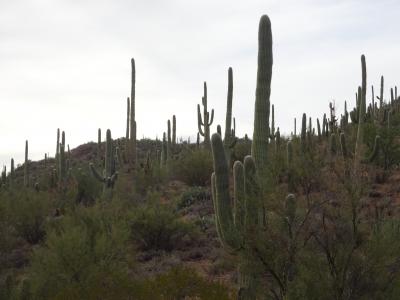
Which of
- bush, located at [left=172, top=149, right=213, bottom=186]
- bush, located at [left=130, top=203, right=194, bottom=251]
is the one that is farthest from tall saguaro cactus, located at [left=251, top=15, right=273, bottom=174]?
bush, located at [left=172, top=149, right=213, bottom=186]

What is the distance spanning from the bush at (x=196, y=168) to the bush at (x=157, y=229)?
8.28 metres

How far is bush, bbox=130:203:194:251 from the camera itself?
15.5 m

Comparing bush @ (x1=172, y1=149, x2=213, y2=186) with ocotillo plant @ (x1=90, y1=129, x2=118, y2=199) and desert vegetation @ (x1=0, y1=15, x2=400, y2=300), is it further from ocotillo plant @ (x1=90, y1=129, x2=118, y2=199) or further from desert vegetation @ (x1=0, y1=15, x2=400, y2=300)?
ocotillo plant @ (x1=90, y1=129, x2=118, y2=199)

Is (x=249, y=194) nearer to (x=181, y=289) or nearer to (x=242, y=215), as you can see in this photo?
(x=242, y=215)

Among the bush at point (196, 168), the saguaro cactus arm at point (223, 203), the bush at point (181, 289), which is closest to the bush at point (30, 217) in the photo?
the bush at point (196, 168)

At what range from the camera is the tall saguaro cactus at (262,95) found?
31.5ft

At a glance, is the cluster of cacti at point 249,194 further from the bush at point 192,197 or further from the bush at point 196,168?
the bush at point 196,168

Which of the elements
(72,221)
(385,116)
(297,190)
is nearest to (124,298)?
(297,190)

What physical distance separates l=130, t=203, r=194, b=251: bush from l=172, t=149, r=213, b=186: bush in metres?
8.28

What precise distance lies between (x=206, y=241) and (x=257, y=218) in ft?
25.3

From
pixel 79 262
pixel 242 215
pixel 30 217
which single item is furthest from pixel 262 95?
pixel 30 217

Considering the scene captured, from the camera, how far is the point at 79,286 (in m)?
9.76

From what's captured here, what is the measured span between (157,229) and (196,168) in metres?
9.32

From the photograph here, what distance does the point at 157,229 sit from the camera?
15.6m
